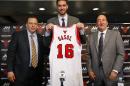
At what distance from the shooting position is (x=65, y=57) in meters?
3.86

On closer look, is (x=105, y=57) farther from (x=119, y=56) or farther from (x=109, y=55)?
(x=119, y=56)

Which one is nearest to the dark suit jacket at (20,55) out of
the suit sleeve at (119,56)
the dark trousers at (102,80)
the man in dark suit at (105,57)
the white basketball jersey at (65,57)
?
the white basketball jersey at (65,57)

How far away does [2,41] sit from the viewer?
6.43 metres

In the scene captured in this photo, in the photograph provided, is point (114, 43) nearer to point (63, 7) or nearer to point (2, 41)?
point (63, 7)

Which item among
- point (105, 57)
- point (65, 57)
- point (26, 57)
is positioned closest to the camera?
point (65, 57)

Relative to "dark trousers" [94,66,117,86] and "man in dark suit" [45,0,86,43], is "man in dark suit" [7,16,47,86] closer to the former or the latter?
"man in dark suit" [45,0,86,43]

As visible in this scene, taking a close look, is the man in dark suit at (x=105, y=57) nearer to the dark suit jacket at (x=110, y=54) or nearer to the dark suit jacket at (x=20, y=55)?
the dark suit jacket at (x=110, y=54)

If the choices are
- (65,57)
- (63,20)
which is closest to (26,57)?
(65,57)

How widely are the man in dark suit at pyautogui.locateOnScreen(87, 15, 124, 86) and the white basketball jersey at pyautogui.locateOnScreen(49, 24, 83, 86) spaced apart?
0.23 meters

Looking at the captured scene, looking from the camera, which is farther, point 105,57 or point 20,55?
point 20,55

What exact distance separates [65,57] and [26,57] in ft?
2.05

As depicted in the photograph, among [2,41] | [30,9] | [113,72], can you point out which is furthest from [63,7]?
[30,9]

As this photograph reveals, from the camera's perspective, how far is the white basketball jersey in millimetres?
3816

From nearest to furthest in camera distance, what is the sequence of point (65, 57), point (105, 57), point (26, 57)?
1. point (65, 57)
2. point (105, 57)
3. point (26, 57)
